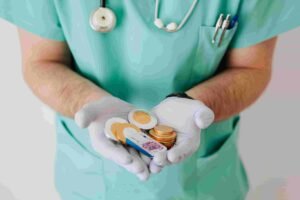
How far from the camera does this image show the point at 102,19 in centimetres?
78

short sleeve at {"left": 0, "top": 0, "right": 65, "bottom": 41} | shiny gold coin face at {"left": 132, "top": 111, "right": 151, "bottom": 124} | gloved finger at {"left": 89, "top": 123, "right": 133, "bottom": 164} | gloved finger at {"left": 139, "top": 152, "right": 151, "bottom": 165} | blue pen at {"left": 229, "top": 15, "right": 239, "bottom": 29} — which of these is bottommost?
gloved finger at {"left": 139, "top": 152, "right": 151, "bottom": 165}

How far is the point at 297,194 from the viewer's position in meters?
1.34

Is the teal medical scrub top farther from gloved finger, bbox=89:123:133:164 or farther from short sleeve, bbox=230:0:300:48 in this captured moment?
gloved finger, bbox=89:123:133:164

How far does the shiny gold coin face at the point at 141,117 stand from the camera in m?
0.73

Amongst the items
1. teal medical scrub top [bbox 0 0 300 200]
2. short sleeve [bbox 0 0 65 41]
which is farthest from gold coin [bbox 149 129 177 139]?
short sleeve [bbox 0 0 65 41]

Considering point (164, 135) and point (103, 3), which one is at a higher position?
point (103, 3)

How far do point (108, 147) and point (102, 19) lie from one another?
208mm

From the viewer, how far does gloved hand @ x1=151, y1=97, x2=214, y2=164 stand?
26.6 inches

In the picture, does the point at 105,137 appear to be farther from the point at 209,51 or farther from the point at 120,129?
the point at 209,51

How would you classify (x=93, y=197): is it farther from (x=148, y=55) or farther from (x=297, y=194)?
(x=297, y=194)

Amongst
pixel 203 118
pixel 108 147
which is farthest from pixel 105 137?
pixel 203 118

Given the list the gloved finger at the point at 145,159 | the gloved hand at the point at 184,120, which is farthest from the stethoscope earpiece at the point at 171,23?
the gloved finger at the point at 145,159

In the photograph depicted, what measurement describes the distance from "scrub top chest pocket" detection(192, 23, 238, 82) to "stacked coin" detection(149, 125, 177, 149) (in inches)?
6.5

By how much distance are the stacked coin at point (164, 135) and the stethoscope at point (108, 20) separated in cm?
16
